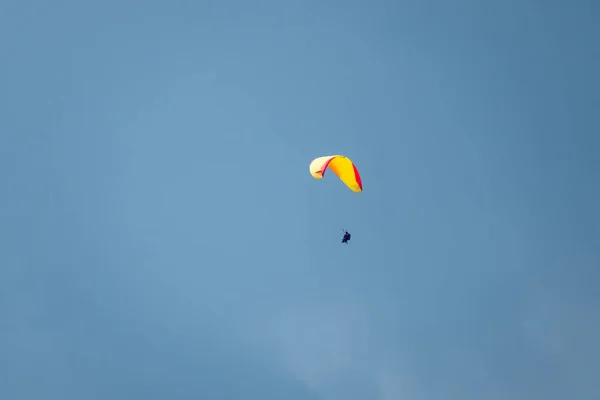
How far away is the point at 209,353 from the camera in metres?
143

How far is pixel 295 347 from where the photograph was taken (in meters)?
117

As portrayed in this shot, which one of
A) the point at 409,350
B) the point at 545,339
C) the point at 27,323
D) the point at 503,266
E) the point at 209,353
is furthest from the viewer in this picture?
the point at 27,323

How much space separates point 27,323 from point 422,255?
3830 inches

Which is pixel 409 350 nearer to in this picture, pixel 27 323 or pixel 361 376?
pixel 361 376

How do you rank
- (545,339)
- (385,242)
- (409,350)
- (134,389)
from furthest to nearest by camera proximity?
(385,242)
(134,389)
(409,350)
(545,339)

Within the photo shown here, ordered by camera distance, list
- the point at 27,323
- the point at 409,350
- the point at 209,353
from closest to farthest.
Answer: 1. the point at 409,350
2. the point at 209,353
3. the point at 27,323

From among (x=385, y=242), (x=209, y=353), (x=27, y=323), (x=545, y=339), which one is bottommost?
(x=545, y=339)

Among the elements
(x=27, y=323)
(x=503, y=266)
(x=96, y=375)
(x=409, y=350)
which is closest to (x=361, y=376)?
(x=409, y=350)

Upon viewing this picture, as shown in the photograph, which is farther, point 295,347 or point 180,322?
point 180,322

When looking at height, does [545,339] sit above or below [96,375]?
below

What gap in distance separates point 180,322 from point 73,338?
3562 centimetres

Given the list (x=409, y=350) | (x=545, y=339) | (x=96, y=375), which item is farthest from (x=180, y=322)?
(x=545, y=339)

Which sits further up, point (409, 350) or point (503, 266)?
point (503, 266)

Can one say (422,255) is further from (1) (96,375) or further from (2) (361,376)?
(1) (96,375)
